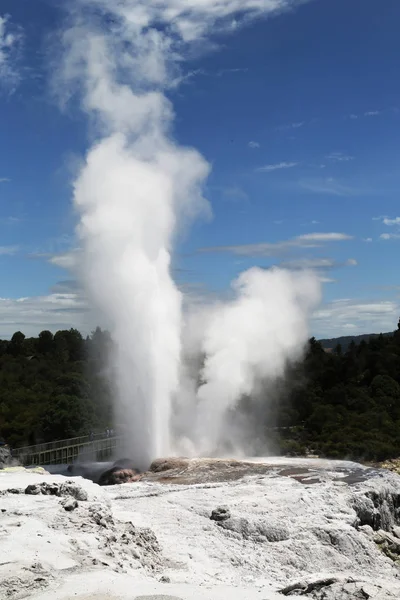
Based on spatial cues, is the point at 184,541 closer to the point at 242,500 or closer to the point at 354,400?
the point at 242,500

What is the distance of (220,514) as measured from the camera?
50.3ft

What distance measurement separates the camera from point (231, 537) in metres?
14.6

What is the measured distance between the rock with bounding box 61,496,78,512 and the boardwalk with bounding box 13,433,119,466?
56.6ft

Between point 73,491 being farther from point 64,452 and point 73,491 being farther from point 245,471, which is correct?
point 64,452

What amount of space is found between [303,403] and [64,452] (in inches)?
722

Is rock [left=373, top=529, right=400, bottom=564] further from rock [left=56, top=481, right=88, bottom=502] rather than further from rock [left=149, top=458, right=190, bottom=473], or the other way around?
rock [left=149, top=458, right=190, bottom=473]

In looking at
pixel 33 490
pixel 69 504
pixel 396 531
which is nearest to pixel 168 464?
pixel 33 490

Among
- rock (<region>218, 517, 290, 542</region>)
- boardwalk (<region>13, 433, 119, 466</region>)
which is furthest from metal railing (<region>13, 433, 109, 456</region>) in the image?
rock (<region>218, 517, 290, 542</region>)

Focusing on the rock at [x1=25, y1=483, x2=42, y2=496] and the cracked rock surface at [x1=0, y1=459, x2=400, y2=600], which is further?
the rock at [x1=25, y1=483, x2=42, y2=496]

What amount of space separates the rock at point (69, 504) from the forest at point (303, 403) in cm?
1667

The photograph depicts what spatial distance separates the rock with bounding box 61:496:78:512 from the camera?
45.6ft

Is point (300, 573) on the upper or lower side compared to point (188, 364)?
lower

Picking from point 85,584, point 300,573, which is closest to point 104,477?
point 300,573

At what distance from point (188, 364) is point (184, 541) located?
18812 millimetres
